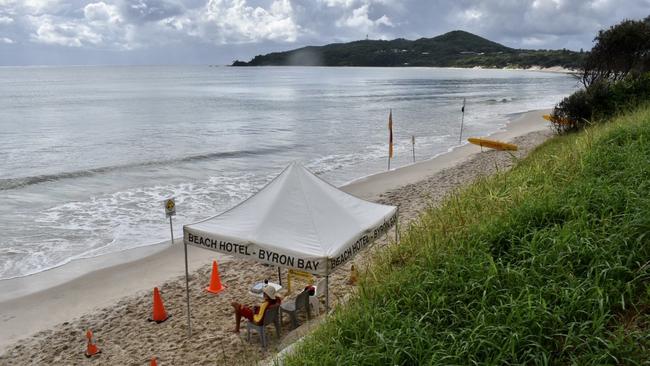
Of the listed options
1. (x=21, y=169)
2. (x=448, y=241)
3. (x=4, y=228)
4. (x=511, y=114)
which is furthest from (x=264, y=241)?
(x=511, y=114)

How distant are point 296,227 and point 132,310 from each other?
4420 millimetres

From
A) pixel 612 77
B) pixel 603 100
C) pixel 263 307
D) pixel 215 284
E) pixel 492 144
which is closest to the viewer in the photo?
pixel 263 307

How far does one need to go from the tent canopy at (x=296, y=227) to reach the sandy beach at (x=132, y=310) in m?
0.81

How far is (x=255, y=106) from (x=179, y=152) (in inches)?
1492

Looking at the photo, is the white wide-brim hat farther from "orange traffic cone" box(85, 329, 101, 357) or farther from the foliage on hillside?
the foliage on hillside

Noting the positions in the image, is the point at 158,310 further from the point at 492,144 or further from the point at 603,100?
the point at 492,144

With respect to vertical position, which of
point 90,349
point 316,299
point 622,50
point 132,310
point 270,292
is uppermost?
point 622,50

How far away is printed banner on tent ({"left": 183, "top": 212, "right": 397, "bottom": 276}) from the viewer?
278 inches

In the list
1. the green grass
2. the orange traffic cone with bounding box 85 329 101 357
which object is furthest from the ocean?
the green grass

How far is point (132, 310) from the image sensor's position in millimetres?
9891

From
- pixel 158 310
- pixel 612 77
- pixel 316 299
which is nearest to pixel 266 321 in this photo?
pixel 316 299

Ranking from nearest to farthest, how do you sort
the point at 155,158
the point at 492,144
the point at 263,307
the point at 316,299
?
the point at 263,307
the point at 316,299
the point at 492,144
the point at 155,158

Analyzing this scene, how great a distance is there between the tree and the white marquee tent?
79.2 ft

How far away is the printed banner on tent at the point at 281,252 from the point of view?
Answer: 23.2 feet
